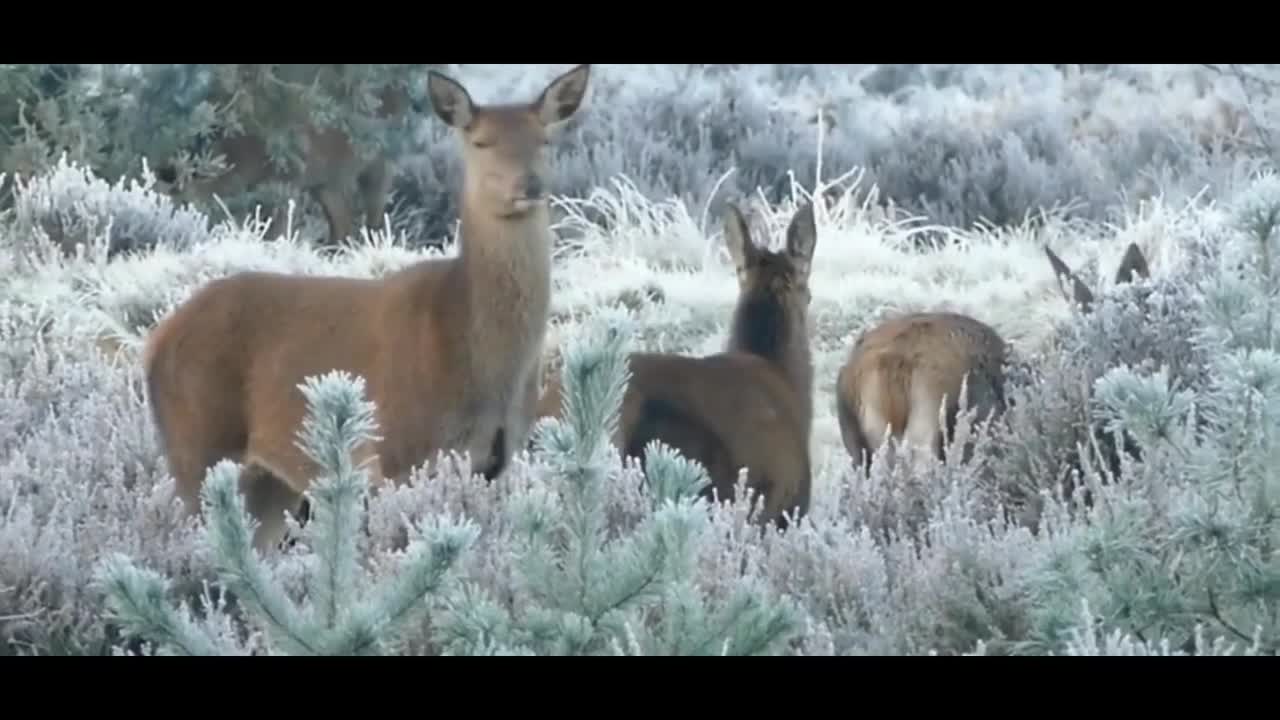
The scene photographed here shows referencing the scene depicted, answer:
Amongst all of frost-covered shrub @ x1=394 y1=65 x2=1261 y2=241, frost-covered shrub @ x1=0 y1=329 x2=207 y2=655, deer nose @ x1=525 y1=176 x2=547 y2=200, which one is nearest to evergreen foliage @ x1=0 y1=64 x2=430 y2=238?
frost-covered shrub @ x1=394 y1=65 x2=1261 y2=241

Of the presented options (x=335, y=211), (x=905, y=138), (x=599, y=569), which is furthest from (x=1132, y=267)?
(x=599, y=569)

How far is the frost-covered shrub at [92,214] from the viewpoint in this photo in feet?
16.5

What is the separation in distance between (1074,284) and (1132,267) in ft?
0.54

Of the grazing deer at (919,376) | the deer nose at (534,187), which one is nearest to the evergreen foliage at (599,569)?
the deer nose at (534,187)

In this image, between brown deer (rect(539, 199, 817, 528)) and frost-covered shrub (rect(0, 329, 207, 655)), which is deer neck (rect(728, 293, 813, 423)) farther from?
frost-covered shrub (rect(0, 329, 207, 655))

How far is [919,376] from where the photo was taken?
513 centimetres

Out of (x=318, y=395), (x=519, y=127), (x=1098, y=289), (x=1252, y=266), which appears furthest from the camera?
(x=1098, y=289)

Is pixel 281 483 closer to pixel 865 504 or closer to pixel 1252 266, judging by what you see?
pixel 865 504

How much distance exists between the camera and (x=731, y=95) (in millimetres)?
6535

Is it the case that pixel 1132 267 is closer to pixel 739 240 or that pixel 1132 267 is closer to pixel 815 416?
pixel 815 416

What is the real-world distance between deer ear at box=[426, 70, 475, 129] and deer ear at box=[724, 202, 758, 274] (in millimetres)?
808

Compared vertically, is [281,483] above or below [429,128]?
below

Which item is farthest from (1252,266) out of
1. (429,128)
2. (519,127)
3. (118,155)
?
(118,155)

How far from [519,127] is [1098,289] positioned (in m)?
1.51
